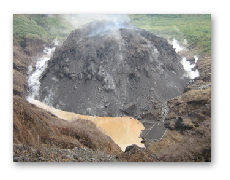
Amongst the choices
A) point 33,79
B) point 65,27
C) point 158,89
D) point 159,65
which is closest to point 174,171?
point 158,89

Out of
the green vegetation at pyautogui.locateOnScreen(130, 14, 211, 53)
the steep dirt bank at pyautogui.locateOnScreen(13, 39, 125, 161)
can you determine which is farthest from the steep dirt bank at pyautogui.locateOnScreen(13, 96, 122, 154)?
the green vegetation at pyautogui.locateOnScreen(130, 14, 211, 53)

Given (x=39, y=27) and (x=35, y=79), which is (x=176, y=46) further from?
(x=39, y=27)

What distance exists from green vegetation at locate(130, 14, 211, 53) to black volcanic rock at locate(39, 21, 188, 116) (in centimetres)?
1977

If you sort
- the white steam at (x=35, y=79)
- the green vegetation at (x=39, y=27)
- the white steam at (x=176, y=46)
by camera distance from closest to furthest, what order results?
the white steam at (x=35, y=79) → the green vegetation at (x=39, y=27) → the white steam at (x=176, y=46)

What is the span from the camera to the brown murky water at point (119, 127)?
69.2 ft

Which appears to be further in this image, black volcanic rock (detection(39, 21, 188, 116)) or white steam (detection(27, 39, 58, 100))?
white steam (detection(27, 39, 58, 100))

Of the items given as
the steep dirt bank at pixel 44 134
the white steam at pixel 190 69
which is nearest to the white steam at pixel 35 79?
the steep dirt bank at pixel 44 134

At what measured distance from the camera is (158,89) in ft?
94.3

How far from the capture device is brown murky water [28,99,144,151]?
69.2ft

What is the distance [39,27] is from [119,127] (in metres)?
49.0

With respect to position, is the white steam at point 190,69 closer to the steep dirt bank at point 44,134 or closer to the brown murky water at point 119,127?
the brown murky water at point 119,127

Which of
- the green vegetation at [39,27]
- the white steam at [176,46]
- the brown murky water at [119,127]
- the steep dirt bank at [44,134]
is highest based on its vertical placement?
the green vegetation at [39,27]

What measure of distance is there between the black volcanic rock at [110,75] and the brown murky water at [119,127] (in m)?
0.84

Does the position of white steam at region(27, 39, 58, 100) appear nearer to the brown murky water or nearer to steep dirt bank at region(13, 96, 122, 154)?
the brown murky water
